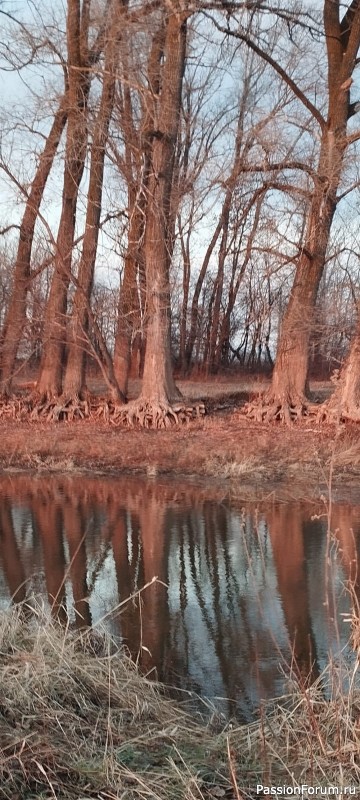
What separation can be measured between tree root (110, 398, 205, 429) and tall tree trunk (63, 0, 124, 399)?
984 millimetres

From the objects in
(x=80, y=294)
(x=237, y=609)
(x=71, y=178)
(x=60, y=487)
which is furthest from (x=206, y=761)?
(x=71, y=178)

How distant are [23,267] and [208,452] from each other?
414 inches

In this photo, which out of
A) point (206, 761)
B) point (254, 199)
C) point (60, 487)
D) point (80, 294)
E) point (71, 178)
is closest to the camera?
point (206, 761)

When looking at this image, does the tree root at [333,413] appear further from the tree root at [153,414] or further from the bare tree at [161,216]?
the bare tree at [161,216]

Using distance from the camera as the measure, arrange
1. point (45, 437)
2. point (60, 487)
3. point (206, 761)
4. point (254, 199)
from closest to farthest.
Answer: point (206, 761) < point (60, 487) < point (45, 437) < point (254, 199)

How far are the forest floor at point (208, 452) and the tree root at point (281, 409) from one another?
34cm

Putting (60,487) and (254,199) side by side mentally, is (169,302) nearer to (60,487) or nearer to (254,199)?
(254,199)

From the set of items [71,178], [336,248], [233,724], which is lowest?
[233,724]

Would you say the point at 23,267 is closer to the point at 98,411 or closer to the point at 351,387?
the point at 98,411

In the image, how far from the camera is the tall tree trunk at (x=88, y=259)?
21.5 metres

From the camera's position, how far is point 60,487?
1413 centimetres

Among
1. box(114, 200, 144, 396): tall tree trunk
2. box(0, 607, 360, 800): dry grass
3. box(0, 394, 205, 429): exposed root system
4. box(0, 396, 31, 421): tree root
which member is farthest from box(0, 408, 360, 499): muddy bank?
box(0, 607, 360, 800): dry grass

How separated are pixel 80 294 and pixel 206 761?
59.8 feet

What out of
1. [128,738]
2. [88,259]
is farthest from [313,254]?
[128,738]
